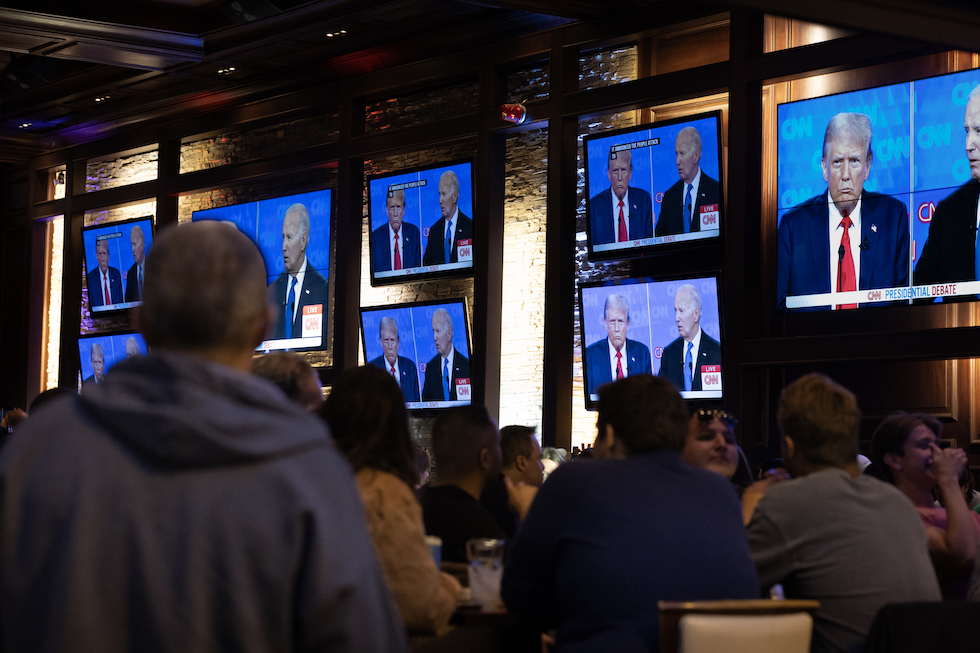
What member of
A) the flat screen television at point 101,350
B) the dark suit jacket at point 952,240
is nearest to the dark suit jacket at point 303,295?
the flat screen television at point 101,350

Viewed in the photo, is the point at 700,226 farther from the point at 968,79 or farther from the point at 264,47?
the point at 264,47

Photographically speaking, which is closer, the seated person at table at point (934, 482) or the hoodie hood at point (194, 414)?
the hoodie hood at point (194, 414)

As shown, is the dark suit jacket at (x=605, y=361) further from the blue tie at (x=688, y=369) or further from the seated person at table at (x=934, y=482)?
the seated person at table at (x=934, y=482)

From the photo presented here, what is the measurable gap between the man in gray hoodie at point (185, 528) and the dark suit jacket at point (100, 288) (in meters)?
8.36

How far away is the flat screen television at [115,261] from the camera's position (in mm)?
8852

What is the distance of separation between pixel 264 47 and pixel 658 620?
20.9 ft

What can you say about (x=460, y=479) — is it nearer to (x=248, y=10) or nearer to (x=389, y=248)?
(x=389, y=248)

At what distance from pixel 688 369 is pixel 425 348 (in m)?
2.08

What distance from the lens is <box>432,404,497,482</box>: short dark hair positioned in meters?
3.02

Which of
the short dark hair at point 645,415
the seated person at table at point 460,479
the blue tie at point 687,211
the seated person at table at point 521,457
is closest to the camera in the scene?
the short dark hair at point 645,415

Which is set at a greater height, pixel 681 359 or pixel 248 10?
pixel 248 10

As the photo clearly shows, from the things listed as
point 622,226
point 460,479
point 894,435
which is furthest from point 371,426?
point 622,226

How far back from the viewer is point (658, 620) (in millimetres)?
2057

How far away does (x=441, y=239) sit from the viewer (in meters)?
7.16
